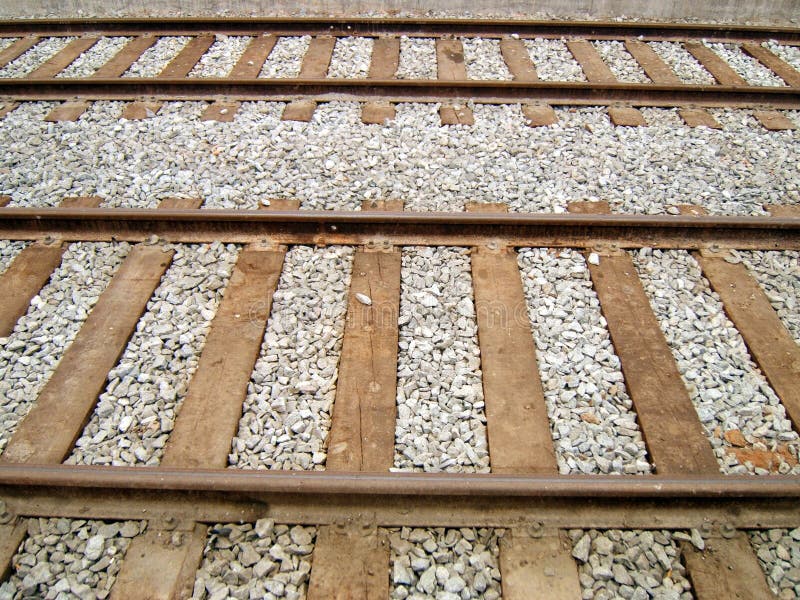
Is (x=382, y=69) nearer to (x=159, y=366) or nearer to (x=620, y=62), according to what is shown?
(x=620, y=62)

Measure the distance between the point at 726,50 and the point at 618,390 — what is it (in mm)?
6183

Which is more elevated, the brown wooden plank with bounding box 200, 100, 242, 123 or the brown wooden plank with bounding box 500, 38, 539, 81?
the brown wooden plank with bounding box 500, 38, 539, 81

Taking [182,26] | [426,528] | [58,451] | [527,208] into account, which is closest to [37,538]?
[58,451]

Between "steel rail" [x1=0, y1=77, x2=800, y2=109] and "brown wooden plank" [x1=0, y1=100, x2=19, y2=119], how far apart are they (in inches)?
4.1

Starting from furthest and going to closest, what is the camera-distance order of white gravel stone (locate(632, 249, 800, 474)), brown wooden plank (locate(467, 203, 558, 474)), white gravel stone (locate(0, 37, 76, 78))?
white gravel stone (locate(0, 37, 76, 78)) < white gravel stone (locate(632, 249, 800, 474)) < brown wooden plank (locate(467, 203, 558, 474))

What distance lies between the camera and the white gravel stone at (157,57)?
23.4 feet

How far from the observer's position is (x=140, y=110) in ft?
20.9

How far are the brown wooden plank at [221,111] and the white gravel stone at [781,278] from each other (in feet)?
15.6

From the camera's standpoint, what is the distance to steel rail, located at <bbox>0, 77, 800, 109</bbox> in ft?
21.2

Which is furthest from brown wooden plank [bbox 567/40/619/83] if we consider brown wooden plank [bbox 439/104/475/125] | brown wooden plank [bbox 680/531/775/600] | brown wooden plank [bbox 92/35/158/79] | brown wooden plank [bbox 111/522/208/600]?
brown wooden plank [bbox 111/522/208/600]

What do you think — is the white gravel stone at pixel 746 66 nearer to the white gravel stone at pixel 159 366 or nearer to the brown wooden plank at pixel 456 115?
the brown wooden plank at pixel 456 115

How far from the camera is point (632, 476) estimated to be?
294 cm

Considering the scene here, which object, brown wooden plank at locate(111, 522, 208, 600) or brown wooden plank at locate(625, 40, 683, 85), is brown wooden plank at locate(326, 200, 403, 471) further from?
brown wooden plank at locate(625, 40, 683, 85)

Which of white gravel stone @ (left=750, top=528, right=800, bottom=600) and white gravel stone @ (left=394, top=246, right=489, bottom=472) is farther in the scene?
white gravel stone @ (left=394, top=246, right=489, bottom=472)
